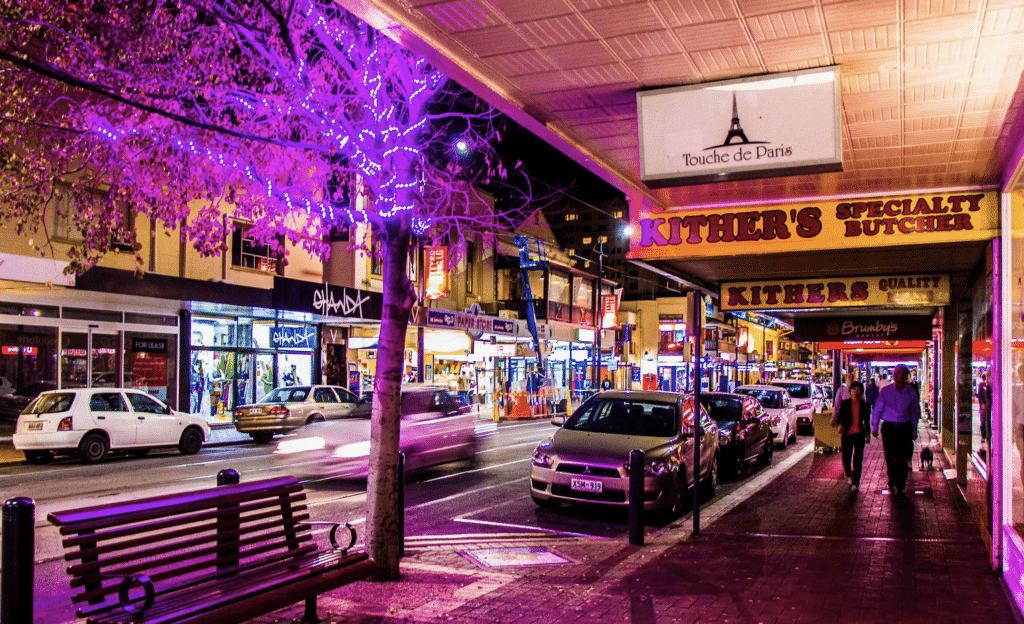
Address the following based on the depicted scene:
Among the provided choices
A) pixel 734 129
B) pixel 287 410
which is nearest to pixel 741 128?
pixel 734 129

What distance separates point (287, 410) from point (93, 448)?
212 inches

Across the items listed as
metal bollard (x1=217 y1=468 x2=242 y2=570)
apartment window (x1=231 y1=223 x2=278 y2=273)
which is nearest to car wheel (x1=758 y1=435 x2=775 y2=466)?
metal bollard (x1=217 y1=468 x2=242 y2=570)

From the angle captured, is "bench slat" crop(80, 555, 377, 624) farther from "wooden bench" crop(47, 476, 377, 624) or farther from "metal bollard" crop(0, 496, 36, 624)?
"metal bollard" crop(0, 496, 36, 624)

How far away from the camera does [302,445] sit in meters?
13.5

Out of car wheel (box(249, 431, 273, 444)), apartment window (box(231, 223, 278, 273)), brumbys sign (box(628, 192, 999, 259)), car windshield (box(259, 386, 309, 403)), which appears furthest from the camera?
apartment window (box(231, 223, 278, 273))

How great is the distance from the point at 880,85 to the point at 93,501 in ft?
37.6

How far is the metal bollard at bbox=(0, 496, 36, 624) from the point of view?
455cm

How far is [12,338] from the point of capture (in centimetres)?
2070

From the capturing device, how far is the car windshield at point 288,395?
22562 millimetres

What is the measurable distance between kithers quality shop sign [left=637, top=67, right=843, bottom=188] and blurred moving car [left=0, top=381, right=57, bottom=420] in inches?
771

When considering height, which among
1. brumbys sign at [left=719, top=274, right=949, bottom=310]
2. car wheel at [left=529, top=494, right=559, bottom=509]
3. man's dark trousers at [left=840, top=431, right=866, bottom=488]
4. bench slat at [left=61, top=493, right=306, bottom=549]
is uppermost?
brumbys sign at [left=719, top=274, right=949, bottom=310]

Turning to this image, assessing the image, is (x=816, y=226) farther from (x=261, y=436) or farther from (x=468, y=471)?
(x=261, y=436)

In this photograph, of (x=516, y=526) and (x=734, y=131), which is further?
(x=516, y=526)

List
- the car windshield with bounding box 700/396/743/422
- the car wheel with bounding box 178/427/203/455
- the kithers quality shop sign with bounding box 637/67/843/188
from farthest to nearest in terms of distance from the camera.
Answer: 1. the car wheel with bounding box 178/427/203/455
2. the car windshield with bounding box 700/396/743/422
3. the kithers quality shop sign with bounding box 637/67/843/188
